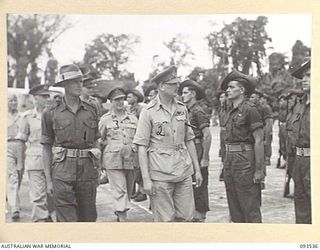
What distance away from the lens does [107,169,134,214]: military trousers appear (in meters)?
3.77

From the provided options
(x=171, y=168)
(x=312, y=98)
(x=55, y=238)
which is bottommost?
(x=55, y=238)

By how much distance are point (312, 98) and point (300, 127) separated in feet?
0.36

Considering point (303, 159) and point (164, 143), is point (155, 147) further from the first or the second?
point (303, 159)

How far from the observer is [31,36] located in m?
3.75

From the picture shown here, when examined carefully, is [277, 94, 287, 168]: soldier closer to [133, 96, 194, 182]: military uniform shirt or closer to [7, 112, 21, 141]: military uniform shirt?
[133, 96, 194, 182]: military uniform shirt

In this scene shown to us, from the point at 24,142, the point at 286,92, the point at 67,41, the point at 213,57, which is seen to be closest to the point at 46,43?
the point at 67,41

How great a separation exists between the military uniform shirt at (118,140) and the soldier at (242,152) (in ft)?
1.11

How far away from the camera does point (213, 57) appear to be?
148 inches

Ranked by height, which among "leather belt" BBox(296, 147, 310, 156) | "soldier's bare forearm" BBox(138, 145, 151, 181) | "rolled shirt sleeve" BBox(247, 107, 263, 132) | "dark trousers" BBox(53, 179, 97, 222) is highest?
"rolled shirt sleeve" BBox(247, 107, 263, 132)

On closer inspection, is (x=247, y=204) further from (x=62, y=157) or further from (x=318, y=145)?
(x=62, y=157)

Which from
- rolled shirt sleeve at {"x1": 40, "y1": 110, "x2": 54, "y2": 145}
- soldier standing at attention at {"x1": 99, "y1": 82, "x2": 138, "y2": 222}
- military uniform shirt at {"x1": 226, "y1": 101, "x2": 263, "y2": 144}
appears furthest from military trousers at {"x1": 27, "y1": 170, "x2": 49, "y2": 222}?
military uniform shirt at {"x1": 226, "y1": 101, "x2": 263, "y2": 144}

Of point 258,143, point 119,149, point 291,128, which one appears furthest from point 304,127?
point 119,149

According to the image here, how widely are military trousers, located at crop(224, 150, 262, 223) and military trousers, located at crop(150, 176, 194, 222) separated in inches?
5.5

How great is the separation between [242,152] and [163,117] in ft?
1.00
